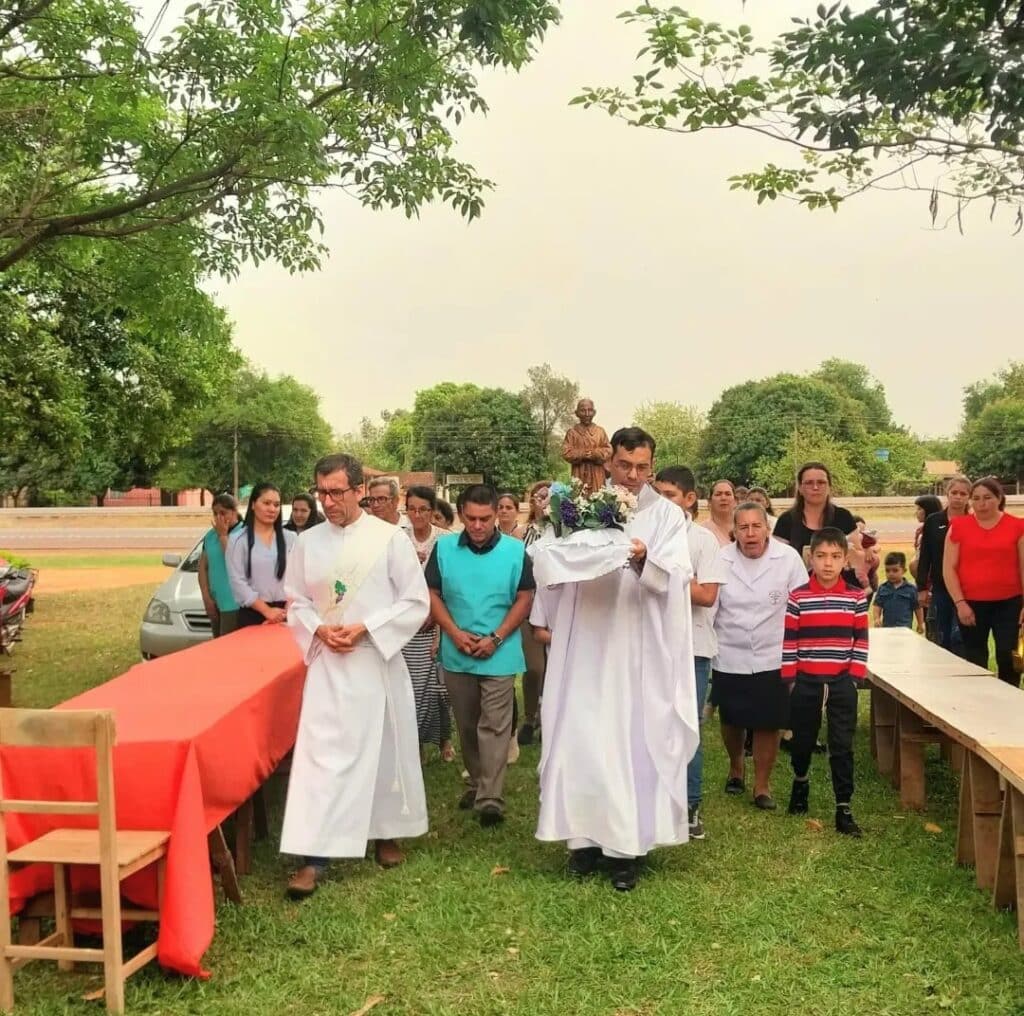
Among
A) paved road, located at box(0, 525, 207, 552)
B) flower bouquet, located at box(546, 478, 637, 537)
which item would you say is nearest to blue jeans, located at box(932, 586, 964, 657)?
flower bouquet, located at box(546, 478, 637, 537)

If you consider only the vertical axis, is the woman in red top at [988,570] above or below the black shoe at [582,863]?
above

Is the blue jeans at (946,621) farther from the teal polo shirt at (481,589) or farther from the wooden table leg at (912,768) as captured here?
the teal polo shirt at (481,589)

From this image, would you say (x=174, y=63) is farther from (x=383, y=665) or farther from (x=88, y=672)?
(x=88, y=672)

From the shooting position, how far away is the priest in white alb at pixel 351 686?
16.9ft

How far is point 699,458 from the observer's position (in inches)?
2798

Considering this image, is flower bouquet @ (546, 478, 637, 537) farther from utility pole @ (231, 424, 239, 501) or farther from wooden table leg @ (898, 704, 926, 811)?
utility pole @ (231, 424, 239, 501)

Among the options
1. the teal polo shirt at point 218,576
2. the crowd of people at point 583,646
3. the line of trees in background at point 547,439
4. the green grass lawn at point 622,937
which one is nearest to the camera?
the green grass lawn at point 622,937

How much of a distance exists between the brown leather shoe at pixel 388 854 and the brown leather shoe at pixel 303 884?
1.59 ft

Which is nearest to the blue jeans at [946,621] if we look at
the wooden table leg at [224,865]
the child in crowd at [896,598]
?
the child in crowd at [896,598]

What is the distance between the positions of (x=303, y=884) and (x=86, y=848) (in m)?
1.31

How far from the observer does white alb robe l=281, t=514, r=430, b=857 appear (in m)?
5.16

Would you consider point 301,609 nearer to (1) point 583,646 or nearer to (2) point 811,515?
(1) point 583,646

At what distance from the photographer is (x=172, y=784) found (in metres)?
4.26

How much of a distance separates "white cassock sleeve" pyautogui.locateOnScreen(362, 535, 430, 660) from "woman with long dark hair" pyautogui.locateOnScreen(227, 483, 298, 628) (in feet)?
8.40
